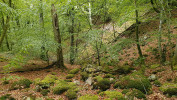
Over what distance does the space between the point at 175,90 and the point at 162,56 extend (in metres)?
4.50

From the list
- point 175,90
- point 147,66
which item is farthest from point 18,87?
point 147,66

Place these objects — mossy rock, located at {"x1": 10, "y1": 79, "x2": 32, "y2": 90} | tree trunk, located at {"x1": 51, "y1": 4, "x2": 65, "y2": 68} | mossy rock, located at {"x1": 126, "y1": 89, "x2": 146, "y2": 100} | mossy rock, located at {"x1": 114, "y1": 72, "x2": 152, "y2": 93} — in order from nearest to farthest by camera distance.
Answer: mossy rock, located at {"x1": 126, "y1": 89, "x2": 146, "y2": 100}
mossy rock, located at {"x1": 114, "y1": 72, "x2": 152, "y2": 93}
mossy rock, located at {"x1": 10, "y1": 79, "x2": 32, "y2": 90}
tree trunk, located at {"x1": 51, "y1": 4, "x2": 65, "y2": 68}

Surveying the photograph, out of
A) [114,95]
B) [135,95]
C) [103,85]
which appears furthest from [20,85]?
[135,95]

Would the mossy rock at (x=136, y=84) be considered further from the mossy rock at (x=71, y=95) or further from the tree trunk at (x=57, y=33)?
the tree trunk at (x=57, y=33)

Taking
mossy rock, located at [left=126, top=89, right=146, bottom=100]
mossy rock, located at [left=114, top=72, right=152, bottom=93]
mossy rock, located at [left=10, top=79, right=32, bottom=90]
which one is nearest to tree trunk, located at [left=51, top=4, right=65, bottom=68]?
mossy rock, located at [left=10, top=79, right=32, bottom=90]

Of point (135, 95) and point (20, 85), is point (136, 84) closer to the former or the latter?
point (135, 95)

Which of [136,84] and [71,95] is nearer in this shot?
[71,95]

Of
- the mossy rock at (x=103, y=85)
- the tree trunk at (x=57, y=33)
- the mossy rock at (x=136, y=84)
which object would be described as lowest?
the mossy rock at (x=103, y=85)

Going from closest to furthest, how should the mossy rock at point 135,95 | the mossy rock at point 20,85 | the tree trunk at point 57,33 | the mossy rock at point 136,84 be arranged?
1. the mossy rock at point 135,95
2. the mossy rock at point 136,84
3. the mossy rock at point 20,85
4. the tree trunk at point 57,33

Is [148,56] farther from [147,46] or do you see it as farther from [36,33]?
[36,33]

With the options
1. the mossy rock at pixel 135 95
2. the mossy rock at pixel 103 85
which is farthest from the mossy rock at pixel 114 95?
the mossy rock at pixel 103 85

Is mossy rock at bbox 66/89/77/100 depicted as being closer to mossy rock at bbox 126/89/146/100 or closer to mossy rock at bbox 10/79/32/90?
mossy rock at bbox 126/89/146/100

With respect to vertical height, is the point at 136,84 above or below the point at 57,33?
below

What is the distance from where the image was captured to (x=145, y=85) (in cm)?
496
